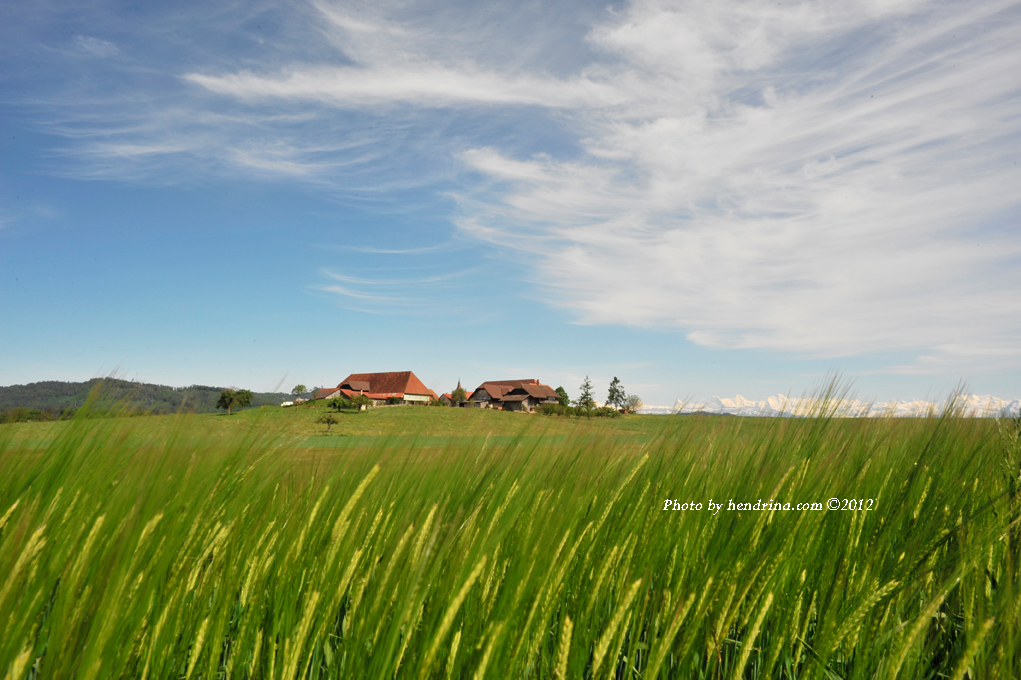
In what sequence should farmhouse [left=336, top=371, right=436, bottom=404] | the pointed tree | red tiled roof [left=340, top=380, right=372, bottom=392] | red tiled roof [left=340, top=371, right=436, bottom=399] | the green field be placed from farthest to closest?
1. red tiled roof [left=340, top=380, right=372, bottom=392]
2. red tiled roof [left=340, top=371, right=436, bottom=399]
3. farmhouse [left=336, top=371, right=436, bottom=404]
4. the pointed tree
5. the green field

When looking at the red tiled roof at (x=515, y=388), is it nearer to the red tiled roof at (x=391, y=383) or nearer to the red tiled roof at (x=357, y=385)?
the red tiled roof at (x=391, y=383)

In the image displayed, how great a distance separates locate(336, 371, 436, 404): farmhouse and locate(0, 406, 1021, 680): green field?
245 ft

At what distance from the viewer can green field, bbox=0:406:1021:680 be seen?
1046 millimetres

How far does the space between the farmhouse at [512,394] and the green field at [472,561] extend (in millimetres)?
72922

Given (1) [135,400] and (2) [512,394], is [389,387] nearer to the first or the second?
(2) [512,394]

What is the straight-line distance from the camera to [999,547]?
2100mm

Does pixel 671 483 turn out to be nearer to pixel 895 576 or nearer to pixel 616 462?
pixel 616 462

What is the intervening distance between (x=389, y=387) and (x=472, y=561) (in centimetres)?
8106

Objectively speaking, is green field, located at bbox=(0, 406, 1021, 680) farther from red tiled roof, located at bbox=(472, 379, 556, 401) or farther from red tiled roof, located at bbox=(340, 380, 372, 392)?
red tiled roof, located at bbox=(340, 380, 372, 392)

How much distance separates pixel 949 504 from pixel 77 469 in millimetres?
3220

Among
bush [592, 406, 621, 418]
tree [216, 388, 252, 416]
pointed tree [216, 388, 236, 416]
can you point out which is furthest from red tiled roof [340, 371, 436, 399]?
tree [216, 388, 252, 416]

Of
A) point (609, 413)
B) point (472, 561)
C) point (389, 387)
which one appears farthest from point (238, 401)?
point (389, 387)

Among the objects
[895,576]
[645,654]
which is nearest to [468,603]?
[645,654]

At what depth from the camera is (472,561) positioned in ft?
3.61
